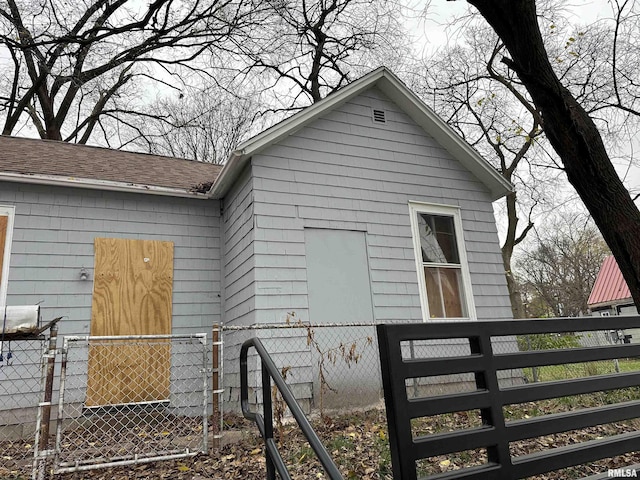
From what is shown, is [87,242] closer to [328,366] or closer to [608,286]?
[328,366]

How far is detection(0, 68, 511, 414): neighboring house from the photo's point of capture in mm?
6094

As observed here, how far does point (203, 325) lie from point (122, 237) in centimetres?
183

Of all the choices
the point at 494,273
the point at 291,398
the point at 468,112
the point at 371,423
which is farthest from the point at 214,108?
the point at 291,398

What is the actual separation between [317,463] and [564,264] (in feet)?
87.6

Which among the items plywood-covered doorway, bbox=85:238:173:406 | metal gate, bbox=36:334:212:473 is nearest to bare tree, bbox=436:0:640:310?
metal gate, bbox=36:334:212:473

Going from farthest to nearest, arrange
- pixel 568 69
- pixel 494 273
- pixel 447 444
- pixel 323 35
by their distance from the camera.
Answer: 1. pixel 323 35
2. pixel 568 69
3. pixel 494 273
4. pixel 447 444

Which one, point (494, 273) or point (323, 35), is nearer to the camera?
point (494, 273)

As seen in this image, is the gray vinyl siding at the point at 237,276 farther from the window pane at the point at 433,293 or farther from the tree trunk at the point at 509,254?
the tree trunk at the point at 509,254

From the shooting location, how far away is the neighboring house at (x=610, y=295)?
21578mm

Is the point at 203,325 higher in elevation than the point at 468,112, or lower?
lower

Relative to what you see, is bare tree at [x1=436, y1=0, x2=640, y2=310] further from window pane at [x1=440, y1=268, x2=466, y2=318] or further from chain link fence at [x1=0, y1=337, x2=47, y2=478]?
chain link fence at [x1=0, y1=337, x2=47, y2=478]

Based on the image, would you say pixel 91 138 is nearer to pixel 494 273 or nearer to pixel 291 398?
pixel 494 273

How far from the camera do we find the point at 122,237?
6730mm

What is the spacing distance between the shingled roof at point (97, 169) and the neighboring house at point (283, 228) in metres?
0.04
